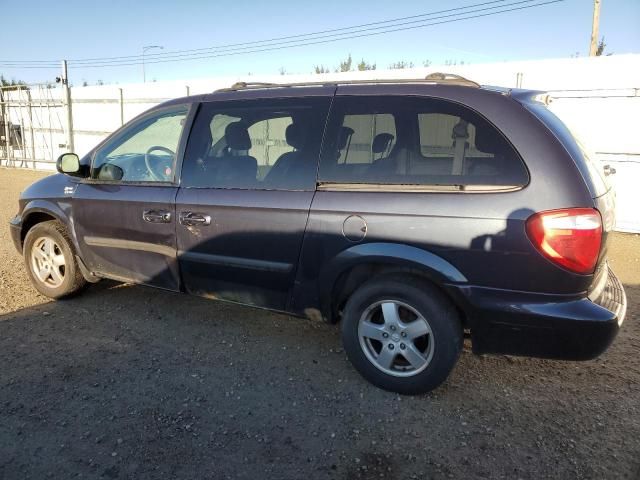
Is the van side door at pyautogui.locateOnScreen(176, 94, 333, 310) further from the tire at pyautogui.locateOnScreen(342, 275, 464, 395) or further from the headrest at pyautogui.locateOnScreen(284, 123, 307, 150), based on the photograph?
the tire at pyautogui.locateOnScreen(342, 275, 464, 395)

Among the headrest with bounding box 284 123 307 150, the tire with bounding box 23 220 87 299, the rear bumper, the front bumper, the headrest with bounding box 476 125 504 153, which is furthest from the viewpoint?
the front bumper

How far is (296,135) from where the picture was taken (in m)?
3.24

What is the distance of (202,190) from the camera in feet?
11.4

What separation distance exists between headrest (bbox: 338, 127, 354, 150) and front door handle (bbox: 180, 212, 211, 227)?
1067mm

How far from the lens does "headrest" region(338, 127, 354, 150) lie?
3074 mm

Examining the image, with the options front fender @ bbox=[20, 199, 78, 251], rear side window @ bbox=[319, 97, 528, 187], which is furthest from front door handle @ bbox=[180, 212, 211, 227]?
front fender @ bbox=[20, 199, 78, 251]

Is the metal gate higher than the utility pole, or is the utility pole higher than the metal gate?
the utility pole

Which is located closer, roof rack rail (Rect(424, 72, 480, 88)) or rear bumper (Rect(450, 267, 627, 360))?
rear bumper (Rect(450, 267, 627, 360))

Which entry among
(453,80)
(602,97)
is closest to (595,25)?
(602,97)

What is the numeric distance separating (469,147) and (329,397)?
169cm

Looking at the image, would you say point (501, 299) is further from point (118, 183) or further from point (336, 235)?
point (118, 183)

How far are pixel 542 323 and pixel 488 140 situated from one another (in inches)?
40.0

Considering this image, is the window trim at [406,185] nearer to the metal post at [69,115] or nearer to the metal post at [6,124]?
the metal post at [69,115]

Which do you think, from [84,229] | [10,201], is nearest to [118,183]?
[84,229]
